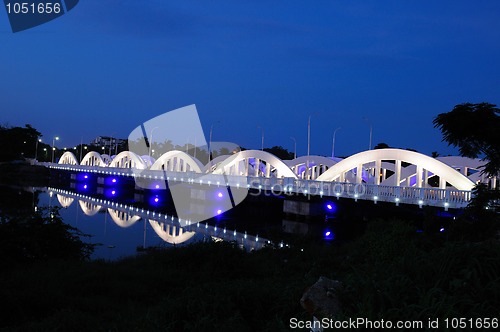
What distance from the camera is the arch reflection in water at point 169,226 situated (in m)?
26.3

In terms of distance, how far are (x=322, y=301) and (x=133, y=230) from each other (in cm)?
2700

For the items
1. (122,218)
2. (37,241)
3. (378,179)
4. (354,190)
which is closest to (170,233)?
(122,218)

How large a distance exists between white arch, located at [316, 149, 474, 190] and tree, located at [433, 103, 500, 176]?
531 inches

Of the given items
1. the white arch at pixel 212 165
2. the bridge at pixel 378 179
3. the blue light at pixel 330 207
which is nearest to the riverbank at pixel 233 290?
the bridge at pixel 378 179

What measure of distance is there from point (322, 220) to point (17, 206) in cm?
2334

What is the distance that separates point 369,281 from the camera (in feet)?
17.0

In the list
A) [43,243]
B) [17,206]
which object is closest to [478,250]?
[43,243]

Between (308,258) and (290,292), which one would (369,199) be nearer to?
(308,258)

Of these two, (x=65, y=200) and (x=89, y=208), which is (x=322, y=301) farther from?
(x=65, y=200)

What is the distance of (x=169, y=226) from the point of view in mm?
33344

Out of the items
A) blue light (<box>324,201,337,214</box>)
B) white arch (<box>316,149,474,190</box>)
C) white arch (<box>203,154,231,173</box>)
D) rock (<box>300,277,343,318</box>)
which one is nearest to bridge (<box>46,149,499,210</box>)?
white arch (<box>316,149,474,190</box>)

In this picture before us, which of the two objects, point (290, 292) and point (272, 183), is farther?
point (272, 183)

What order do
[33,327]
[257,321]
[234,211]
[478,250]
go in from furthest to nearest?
[234,211]
[33,327]
[257,321]
[478,250]

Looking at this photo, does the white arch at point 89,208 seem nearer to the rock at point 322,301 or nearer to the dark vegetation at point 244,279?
the dark vegetation at point 244,279
